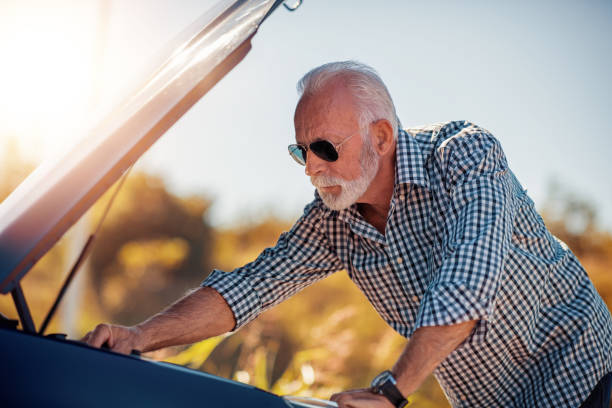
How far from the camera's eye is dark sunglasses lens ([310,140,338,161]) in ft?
6.55

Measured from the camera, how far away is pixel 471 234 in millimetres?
1501

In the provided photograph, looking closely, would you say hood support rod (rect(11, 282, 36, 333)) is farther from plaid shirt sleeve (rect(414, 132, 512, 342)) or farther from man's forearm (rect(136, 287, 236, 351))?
plaid shirt sleeve (rect(414, 132, 512, 342))

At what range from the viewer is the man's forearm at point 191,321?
174 cm

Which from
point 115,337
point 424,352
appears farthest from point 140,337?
point 424,352

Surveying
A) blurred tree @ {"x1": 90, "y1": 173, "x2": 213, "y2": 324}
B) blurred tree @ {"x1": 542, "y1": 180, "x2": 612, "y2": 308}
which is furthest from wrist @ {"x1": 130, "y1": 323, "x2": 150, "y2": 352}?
blurred tree @ {"x1": 90, "y1": 173, "x2": 213, "y2": 324}

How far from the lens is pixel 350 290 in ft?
19.8

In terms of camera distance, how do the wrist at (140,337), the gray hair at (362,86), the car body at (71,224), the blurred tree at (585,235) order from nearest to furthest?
the car body at (71,224) → the wrist at (140,337) → the gray hair at (362,86) → the blurred tree at (585,235)

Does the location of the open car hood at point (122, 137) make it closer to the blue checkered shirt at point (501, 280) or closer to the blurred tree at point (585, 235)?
the blue checkered shirt at point (501, 280)

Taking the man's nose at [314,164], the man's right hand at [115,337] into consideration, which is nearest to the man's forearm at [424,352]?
the man's right hand at [115,337]

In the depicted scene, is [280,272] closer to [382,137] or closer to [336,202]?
[336,202]

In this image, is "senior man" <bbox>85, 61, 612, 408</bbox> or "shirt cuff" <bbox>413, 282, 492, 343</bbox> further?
"senior man" <bbox>85, 61, 612, 408</bbox>

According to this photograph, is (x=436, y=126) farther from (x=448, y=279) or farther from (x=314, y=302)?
(x=314, y=302)

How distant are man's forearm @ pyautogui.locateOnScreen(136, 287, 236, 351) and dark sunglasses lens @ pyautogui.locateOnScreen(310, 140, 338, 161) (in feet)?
2.09

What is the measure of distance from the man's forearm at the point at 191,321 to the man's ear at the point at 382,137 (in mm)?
843
